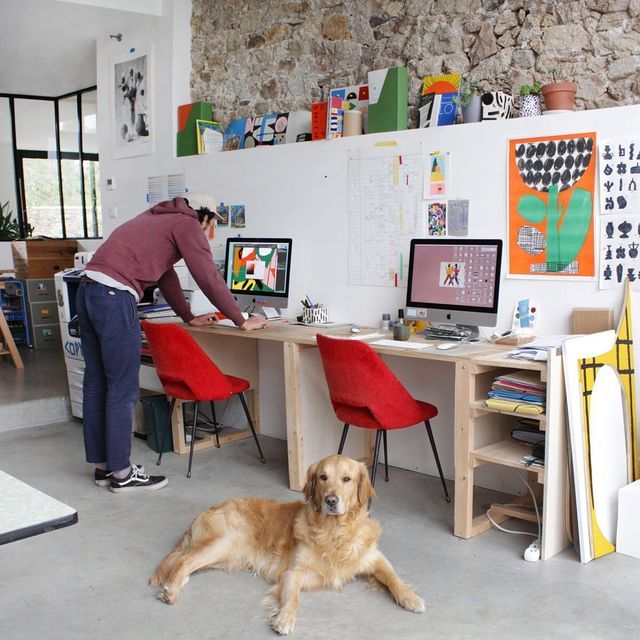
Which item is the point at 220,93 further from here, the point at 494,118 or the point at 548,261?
the point at 548,261

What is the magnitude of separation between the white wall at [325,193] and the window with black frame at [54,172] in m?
3.36

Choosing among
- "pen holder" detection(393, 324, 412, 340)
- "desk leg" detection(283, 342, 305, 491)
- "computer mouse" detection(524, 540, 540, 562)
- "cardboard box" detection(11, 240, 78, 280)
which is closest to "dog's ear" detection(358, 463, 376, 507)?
"computer mouse" detection(524, 540, 540, 562)

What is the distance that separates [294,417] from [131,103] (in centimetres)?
319

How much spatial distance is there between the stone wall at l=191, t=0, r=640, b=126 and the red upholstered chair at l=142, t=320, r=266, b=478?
68.4 inches

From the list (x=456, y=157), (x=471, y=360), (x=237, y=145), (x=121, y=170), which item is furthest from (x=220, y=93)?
(x=471, y=360)

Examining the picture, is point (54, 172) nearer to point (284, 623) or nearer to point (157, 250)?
point (157, 250)

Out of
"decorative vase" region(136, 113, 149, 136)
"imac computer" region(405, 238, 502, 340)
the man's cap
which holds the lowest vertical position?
"imac computer" region(405, 238, 502, 340)

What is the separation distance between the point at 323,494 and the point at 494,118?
207cm

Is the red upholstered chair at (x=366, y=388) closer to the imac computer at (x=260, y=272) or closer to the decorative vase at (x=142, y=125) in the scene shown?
Result: the imac computer at (x=260, y=272)

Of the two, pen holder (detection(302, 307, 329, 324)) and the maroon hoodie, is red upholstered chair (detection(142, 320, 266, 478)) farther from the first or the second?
pen holder (detection(302, 307, 329, 324))

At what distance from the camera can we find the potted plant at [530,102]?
3607 millimetres

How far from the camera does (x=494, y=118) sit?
3.72 m

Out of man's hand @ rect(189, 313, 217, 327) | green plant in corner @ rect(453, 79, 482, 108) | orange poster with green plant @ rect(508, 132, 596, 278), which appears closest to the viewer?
orange poster with green plant @ rect(508, 132, 596, 278)

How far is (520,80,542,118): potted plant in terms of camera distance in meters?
3.61
